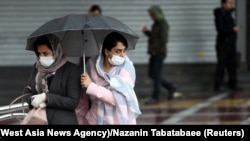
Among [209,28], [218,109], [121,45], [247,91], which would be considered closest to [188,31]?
[209,28]

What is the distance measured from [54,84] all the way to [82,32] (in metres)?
0.51

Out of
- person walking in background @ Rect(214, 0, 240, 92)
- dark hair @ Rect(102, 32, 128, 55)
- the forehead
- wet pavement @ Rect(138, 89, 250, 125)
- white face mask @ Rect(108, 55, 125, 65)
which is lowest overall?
wet pavement @ Rect(138, 89, 250, 125)

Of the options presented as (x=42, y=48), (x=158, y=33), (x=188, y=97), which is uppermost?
(x=158, y=33)

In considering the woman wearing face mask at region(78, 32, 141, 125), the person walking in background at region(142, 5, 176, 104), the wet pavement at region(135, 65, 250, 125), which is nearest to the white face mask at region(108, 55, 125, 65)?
the woman wearing face mask at region(78, 32, 141, 125)

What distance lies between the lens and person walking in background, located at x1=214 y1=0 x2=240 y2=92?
14.2 metres

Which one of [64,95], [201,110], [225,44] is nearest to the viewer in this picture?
[64,95]

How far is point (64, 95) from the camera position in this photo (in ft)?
18.5

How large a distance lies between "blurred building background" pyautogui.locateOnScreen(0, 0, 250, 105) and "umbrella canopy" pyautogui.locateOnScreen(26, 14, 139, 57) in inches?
365

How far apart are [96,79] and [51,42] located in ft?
1.53

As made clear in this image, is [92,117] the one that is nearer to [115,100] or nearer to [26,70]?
[115,100]

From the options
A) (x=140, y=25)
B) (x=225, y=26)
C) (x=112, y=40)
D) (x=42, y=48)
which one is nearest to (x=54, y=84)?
(x=42, y=48)

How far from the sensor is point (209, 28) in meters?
15.4

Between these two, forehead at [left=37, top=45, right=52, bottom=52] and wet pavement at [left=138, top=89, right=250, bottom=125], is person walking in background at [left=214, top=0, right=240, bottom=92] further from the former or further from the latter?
forehead at [left=37, top=45, right=52, bottom=52]

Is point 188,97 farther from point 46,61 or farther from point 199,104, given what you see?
point 46,61
